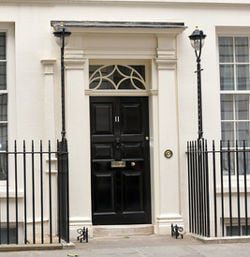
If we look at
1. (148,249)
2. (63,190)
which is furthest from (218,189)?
(63,190)

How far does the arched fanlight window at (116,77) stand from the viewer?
11891 mm

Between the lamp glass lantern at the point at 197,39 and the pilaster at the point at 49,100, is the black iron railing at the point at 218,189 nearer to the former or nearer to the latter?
the lamp glass lantern at the point at 197,39

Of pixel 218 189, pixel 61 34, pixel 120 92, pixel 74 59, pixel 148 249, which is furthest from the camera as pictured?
pixel 120 92

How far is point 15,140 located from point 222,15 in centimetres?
443

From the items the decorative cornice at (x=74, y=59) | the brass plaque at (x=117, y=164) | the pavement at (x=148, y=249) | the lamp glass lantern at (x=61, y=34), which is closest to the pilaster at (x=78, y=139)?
the decorative cornice at (x=74, y=59)

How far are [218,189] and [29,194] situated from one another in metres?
3.38

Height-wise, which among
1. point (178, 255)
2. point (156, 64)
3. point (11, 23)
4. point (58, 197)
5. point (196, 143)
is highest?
point (11, 23)

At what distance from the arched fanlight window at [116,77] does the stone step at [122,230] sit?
2.52m

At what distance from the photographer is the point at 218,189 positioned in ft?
38.5

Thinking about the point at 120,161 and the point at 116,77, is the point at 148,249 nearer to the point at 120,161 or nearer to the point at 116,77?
the point at 120,161

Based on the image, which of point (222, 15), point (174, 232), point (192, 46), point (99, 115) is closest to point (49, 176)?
point (99, 115)

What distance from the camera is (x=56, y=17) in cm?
1148

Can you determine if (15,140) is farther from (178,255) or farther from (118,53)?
(178,255)

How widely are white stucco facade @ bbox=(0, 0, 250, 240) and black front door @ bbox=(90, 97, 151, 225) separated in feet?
0.56
